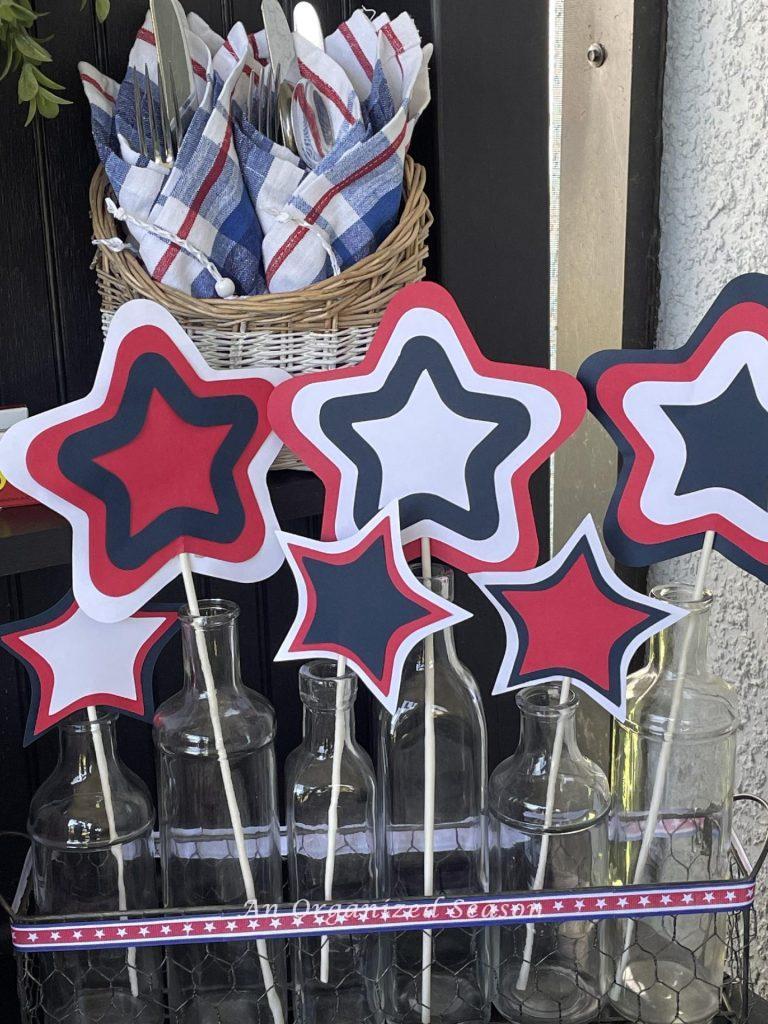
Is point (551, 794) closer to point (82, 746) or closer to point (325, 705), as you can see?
point (325, 705)

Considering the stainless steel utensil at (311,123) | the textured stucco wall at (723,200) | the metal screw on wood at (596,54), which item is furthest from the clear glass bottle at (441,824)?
the metal screw on wood at (596,54)

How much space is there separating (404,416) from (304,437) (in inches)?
2.7

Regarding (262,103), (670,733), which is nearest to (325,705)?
(670,733)

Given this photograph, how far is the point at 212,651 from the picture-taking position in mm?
784

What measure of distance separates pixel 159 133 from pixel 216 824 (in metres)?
0.51

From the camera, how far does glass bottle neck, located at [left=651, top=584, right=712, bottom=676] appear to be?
76 cm

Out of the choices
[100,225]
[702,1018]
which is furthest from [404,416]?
[702,1018]

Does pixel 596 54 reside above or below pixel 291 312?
above

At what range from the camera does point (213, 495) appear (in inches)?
30.0

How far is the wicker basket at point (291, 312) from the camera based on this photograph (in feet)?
2.67

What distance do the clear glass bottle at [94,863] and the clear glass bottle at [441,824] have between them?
178 millimetres

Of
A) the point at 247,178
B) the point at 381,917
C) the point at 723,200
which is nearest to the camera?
the point at 381,917

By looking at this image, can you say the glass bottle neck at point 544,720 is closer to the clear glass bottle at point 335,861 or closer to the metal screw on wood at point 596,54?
the clear glass bottle at point 335,861

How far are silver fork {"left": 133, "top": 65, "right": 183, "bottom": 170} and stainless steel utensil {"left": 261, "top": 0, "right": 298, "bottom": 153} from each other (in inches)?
3.1
